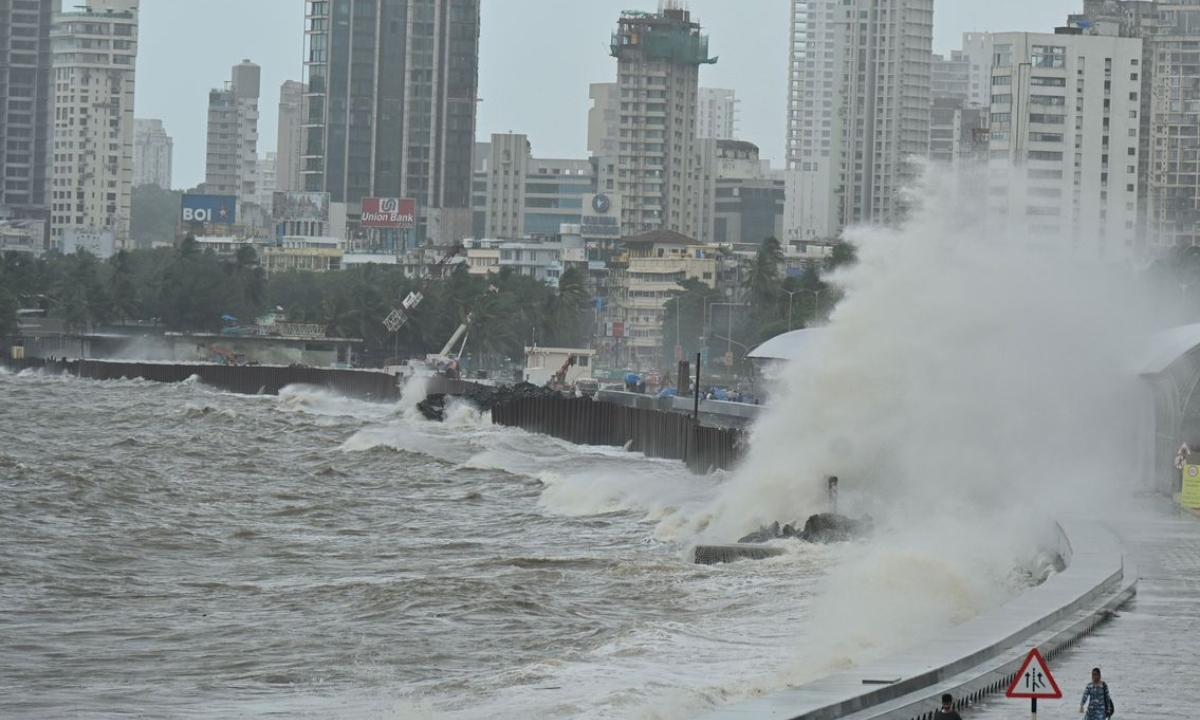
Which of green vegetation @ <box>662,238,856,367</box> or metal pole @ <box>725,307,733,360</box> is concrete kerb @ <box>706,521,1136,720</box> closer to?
green vegetation @ <box>662,238,856,367</box>

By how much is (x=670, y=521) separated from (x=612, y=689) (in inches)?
660

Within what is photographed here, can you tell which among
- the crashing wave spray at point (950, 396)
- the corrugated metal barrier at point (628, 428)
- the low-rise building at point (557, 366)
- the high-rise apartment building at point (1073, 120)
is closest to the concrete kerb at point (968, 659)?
the crashing wave spray at point (950, 396)

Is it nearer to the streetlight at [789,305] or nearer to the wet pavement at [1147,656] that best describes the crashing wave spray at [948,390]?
the wet pavement at [1147,656]

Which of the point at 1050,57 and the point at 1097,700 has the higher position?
the point at 1050,57

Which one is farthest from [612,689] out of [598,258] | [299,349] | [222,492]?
[598,258]

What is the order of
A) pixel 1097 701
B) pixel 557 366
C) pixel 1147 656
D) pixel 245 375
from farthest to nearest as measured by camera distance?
pixel 245 375 < pixel 557 366 < pixel 1147 656 < pixel 1097 701

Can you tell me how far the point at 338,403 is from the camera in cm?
10338

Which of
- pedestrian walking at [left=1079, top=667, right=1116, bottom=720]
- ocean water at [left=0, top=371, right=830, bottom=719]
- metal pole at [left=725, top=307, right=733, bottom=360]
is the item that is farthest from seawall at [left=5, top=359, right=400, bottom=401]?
pedestrian walking at [left=1079, top=667, right=1116, bottom=720]

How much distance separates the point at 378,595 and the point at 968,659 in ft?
38.2

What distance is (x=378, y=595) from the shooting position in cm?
2731

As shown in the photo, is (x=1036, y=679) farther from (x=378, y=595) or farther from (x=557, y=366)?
(x=557, y=366)

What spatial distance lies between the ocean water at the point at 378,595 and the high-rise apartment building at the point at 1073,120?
102 m

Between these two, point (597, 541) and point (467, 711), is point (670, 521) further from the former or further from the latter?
point (467, 711)

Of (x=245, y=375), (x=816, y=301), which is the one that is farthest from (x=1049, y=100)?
(x=245, y=375)
